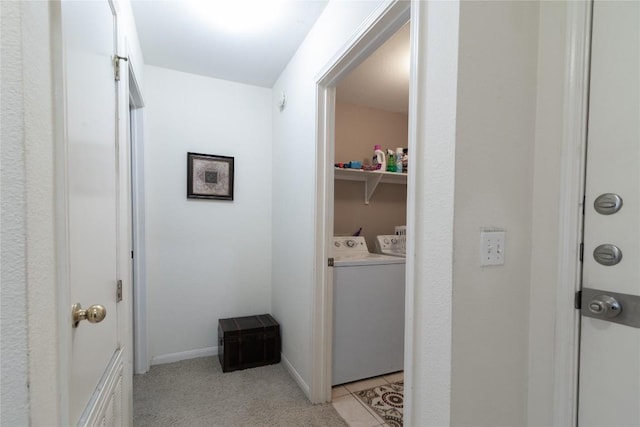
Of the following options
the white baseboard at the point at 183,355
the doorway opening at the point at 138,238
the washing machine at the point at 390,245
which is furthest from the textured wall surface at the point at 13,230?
the washing machine at the point at 390,245

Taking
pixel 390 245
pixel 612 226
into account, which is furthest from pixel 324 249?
pixel 612 226

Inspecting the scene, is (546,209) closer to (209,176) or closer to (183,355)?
(209,176)

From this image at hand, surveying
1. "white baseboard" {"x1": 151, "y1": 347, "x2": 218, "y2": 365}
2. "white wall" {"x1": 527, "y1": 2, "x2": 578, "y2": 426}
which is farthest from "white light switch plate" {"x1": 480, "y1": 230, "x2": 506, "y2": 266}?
"white baseboard" {"x1": 151, "y1": 347, "x2": 218, "y2": 365}

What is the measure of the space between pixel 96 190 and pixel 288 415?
161 centimetres

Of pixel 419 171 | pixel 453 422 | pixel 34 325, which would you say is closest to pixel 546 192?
pixel 419 171

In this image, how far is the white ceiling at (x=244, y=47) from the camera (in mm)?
1782

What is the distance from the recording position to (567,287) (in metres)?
0.89

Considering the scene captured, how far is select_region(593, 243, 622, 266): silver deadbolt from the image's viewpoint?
0.80 metres

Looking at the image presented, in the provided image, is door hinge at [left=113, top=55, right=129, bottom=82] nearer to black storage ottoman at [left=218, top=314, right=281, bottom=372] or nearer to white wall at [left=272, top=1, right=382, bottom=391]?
white wall at [left=272, top=1, right=382, bottom=391]

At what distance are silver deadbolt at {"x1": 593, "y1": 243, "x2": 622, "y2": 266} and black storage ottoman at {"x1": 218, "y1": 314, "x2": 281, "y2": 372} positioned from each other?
2111 millimetres

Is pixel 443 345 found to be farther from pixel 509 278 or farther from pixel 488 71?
pixel 488 71

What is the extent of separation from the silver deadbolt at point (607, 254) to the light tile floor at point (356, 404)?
1466mm

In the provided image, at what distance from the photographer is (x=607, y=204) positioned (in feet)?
2.70

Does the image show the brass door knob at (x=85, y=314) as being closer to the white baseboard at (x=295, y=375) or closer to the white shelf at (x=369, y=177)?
the white baseboard at (x=295, y=375)
